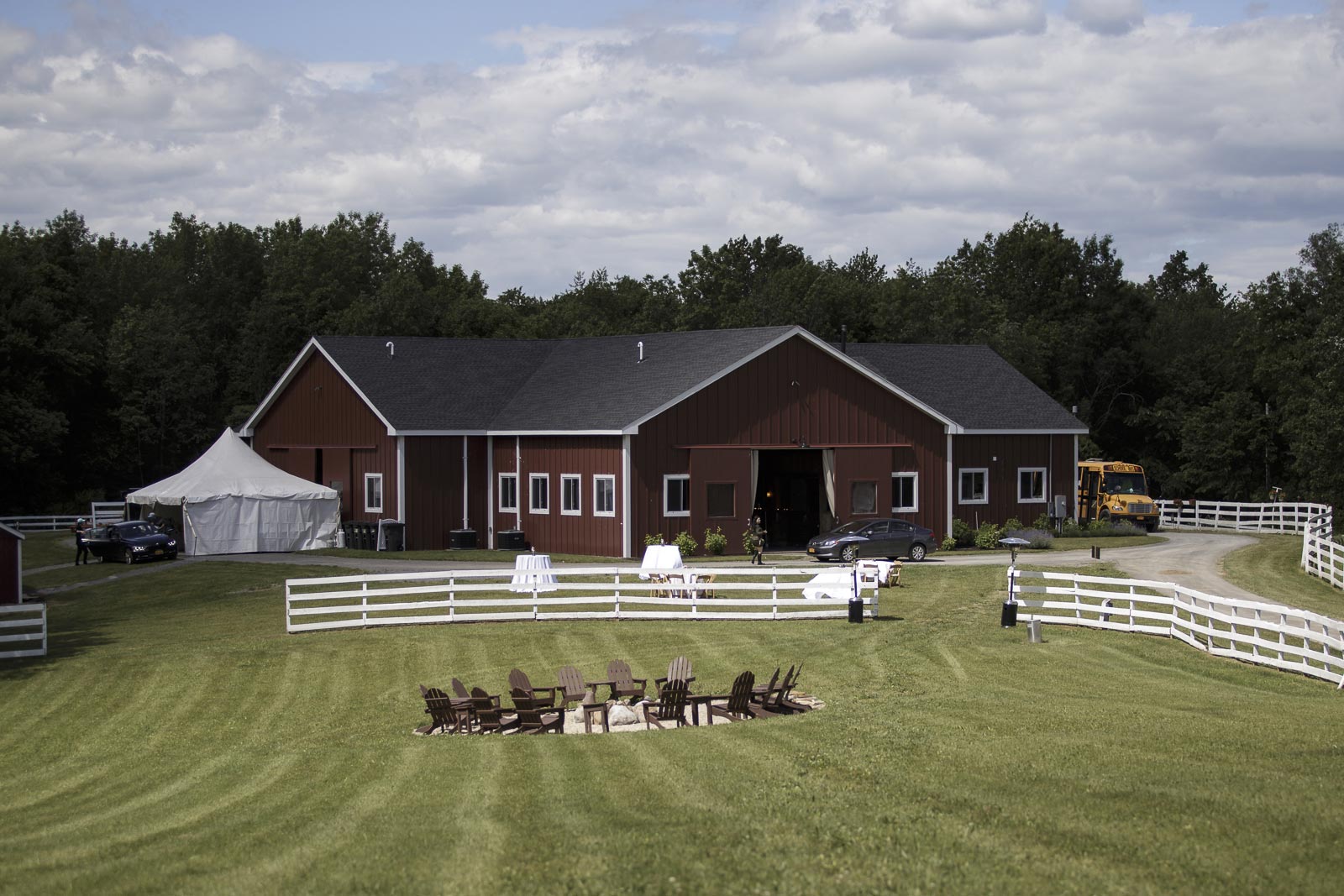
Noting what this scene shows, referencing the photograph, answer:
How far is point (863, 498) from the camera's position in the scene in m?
46.3

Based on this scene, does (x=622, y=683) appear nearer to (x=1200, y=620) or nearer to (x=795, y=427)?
(x=1200, y=620)

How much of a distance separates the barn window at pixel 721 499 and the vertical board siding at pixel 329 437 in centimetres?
1056

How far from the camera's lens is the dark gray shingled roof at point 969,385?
168 feet

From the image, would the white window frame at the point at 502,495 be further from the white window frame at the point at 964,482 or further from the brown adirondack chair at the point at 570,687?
the brown adirondack chair at the point at 570,687

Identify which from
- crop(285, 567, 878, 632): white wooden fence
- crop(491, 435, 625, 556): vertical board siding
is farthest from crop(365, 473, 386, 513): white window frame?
crop(285, 567, 878, 632): white wooden fence

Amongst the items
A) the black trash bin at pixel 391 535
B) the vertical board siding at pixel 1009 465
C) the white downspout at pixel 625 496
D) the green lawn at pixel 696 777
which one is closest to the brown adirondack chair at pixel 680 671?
the green lawn at pixel 696 777

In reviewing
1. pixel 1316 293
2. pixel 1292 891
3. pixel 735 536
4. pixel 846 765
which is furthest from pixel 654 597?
pixel 1316 293

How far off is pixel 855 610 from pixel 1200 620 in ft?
22.6

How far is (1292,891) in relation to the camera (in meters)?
10.0

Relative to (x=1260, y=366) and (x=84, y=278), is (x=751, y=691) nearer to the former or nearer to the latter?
(x=1260, y=366)

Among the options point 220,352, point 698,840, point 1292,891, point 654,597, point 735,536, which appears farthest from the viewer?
point 220,352

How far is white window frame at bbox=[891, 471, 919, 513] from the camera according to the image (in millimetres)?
47219

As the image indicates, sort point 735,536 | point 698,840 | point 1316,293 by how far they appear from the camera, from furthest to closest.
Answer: point 1316,293 → point 735,536 → point 698,840

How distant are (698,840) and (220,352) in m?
77.5
